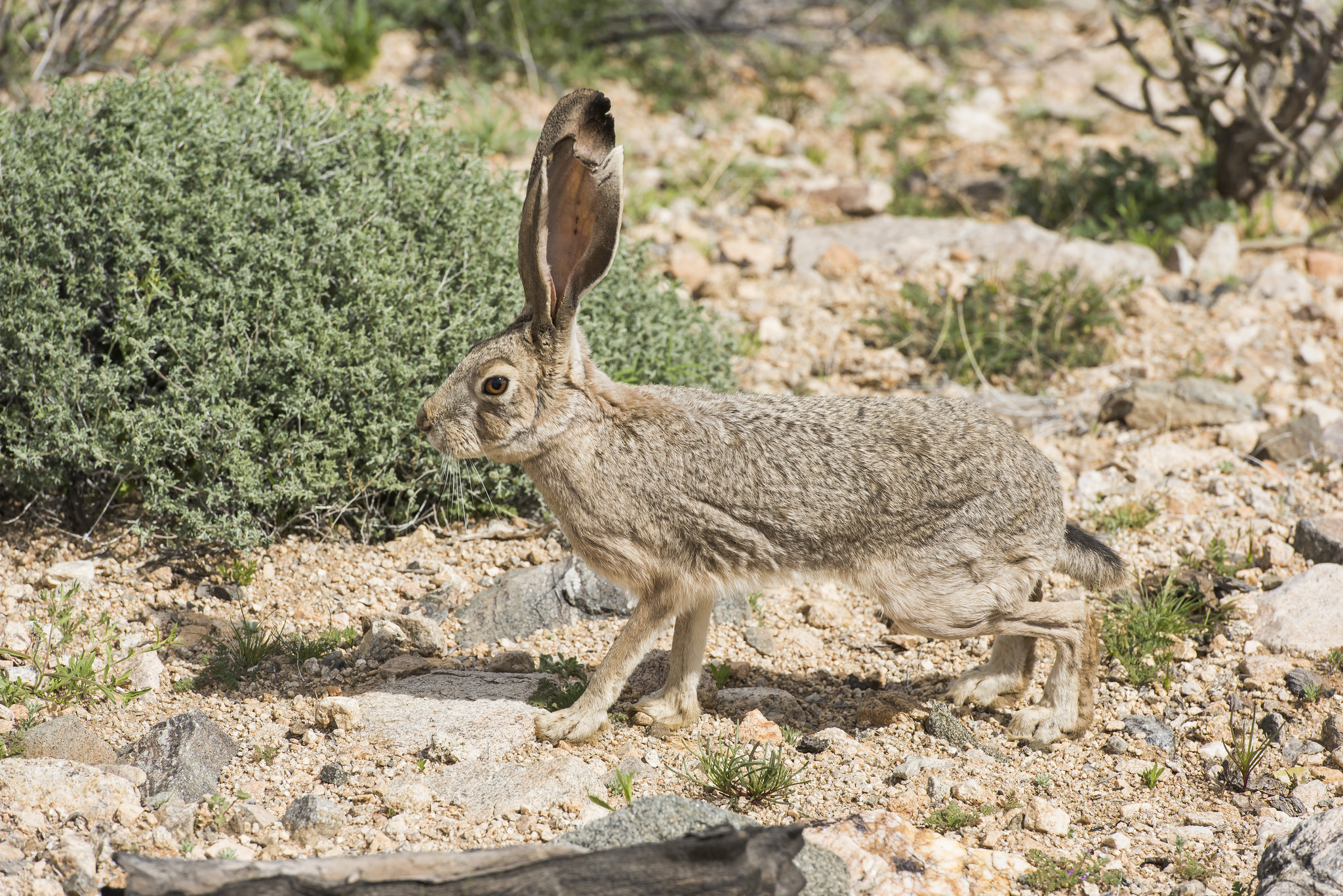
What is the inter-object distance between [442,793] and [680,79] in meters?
7.93

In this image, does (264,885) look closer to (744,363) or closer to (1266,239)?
(744,363)

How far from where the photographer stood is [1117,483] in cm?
666

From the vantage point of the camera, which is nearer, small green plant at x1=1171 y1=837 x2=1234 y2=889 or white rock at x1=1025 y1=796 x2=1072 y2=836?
small green plant at x1=1171 y1=837 x2=1234 y2=889

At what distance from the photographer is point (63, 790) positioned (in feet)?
13.2

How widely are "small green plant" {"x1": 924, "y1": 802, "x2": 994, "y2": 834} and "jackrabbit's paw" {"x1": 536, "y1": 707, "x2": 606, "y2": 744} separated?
134 cm

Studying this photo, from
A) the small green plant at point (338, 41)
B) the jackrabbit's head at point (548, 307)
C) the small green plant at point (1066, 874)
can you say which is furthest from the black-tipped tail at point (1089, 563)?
the small green plant at point (338, 41)

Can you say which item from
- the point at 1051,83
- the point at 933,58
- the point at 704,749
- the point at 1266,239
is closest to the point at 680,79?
the point at 933,58

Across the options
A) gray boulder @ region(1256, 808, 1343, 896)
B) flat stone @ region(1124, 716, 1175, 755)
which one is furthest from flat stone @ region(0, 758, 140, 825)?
flat stone @ region(1124, 716, 1175, 755)

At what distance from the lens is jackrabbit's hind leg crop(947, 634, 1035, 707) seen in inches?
205

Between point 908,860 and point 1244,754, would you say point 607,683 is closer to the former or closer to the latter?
point 908,860

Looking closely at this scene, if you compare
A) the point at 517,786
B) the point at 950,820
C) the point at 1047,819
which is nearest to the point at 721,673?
the point at 517,786

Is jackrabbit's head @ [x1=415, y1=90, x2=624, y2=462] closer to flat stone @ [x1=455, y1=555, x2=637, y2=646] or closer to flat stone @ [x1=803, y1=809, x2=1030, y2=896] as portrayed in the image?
flat stone @ [x1=455, y1=555, x2=637, y2=646]

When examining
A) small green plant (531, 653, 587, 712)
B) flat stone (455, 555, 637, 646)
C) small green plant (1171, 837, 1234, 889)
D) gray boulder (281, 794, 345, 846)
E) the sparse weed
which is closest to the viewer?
small green plant (1171, 837, 1234, 889)

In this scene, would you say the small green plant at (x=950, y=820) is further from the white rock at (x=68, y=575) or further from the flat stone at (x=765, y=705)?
the white rock at (x=68, y=575)
